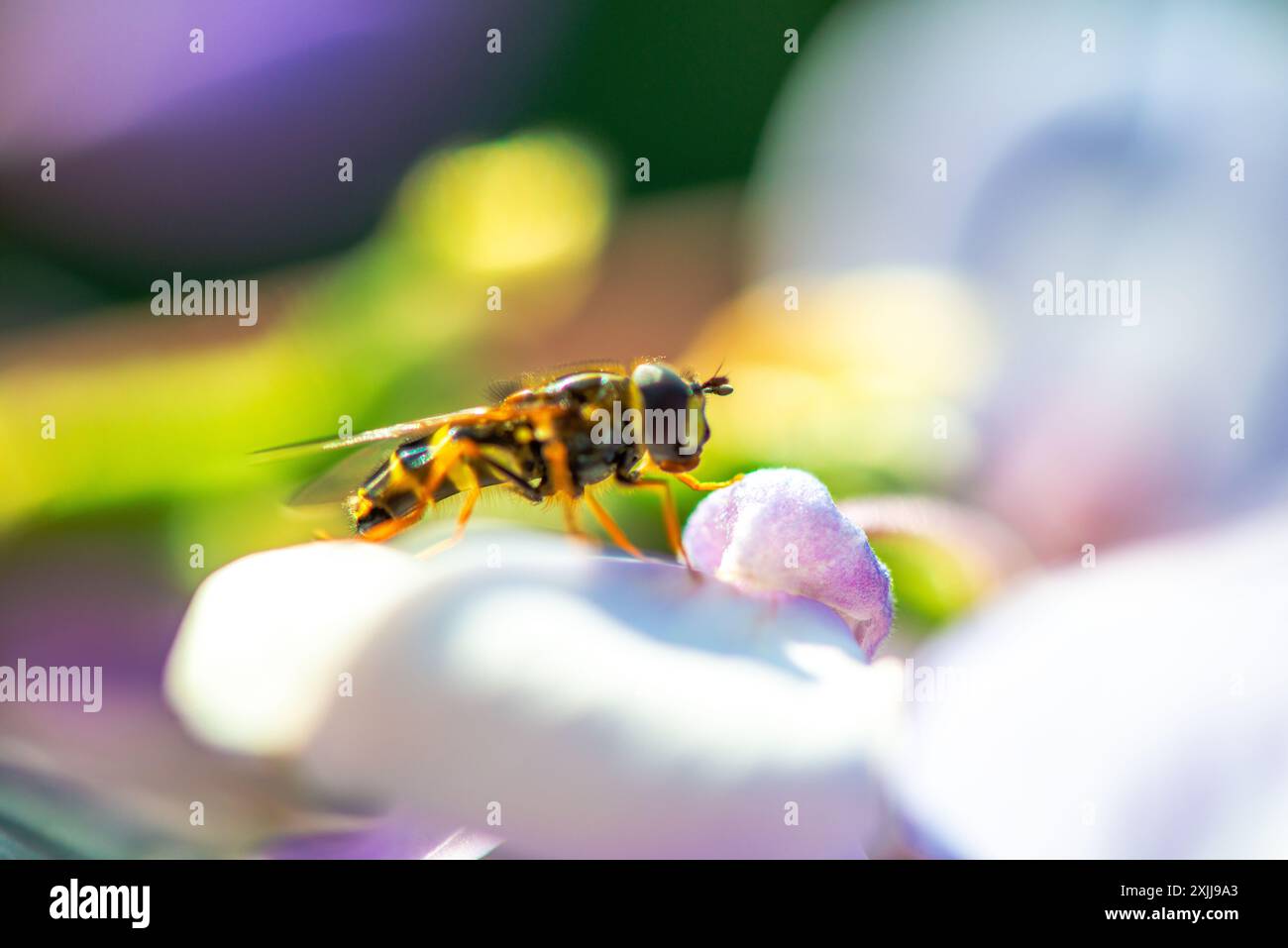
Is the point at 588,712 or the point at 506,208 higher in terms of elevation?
the point at 506,208

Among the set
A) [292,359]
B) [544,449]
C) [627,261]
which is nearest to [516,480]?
[544,449]

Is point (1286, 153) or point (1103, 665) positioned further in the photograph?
point (1286, 153)

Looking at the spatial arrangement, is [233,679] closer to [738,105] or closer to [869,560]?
[869,560]

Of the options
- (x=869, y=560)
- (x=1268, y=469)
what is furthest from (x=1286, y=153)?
(x=869, y=560)

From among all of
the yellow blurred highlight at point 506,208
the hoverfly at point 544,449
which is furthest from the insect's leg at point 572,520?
the yellow blurred highlight at point 506,208

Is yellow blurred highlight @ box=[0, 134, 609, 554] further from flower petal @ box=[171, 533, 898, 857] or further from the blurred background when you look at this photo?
flower petal @ box=[171, 533, 898, 857]

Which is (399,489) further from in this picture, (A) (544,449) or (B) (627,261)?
(B) (627,261)
